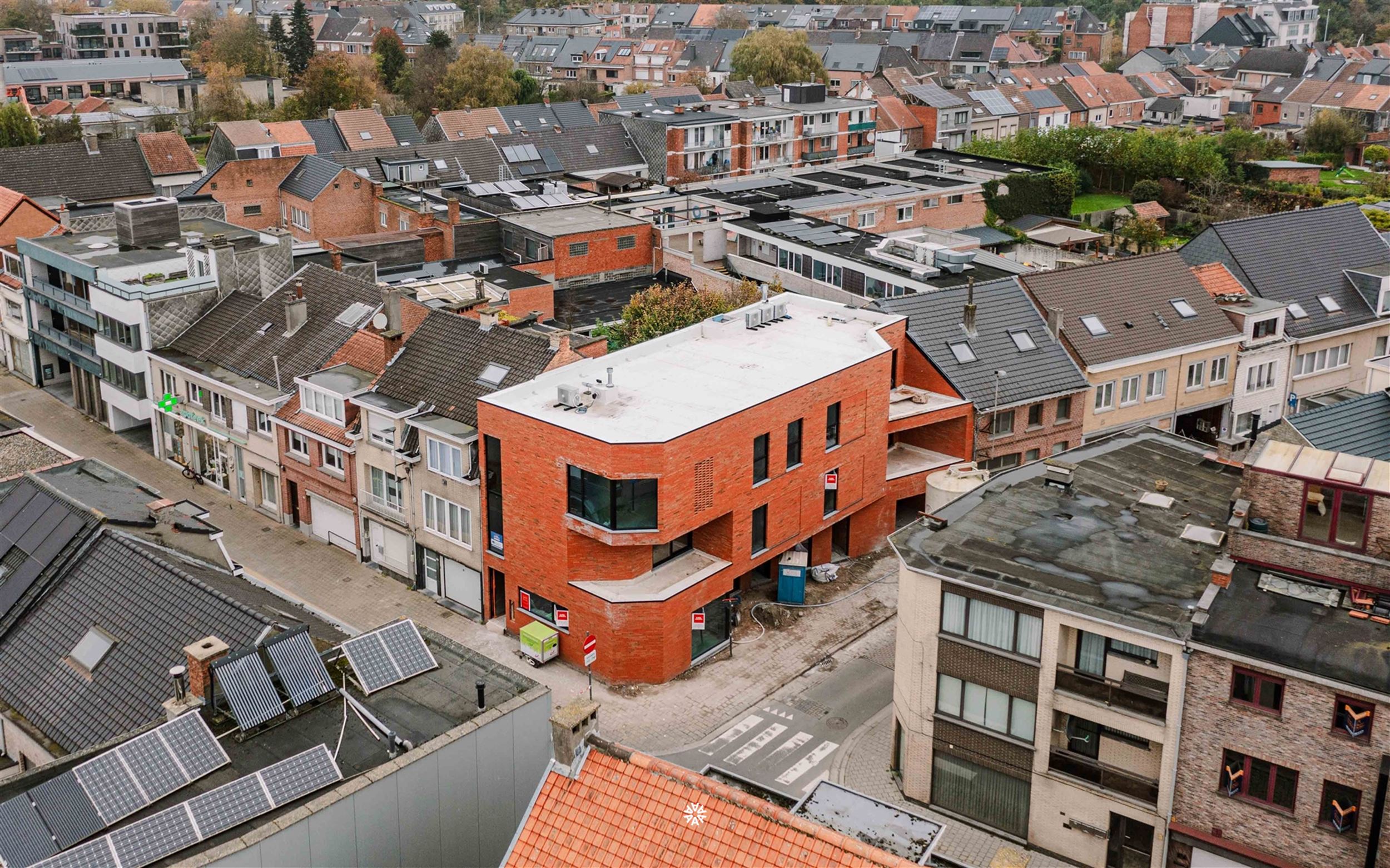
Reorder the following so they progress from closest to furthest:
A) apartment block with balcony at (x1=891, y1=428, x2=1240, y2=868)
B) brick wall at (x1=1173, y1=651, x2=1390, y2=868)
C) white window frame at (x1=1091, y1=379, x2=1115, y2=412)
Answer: brick wall at (x1=1173, y1=651, x2=1390, y2=868) → apartment block with balcony at (x1=891, y1=428, x2=1240, y2=868) → white window frame at (x1=1091, y1=379, x2=1115, y2=412)

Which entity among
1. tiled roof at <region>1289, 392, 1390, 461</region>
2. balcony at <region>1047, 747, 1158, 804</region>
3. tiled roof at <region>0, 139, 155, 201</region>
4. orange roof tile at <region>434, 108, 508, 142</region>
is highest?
orange roof tile at <region>434, 108, 508, 142</region>

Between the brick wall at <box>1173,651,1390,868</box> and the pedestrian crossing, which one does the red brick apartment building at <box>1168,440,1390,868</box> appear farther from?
the pedestrian crossing

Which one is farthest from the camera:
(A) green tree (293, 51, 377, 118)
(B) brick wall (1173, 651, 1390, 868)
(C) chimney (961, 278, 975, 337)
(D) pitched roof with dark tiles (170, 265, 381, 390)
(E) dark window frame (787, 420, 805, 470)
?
(A) green tree (293, 51, 377, 118)

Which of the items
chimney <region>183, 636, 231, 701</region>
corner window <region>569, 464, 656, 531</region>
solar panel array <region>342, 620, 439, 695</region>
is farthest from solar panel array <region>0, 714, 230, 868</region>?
corner window <region>569, 464, 656, 531</region>

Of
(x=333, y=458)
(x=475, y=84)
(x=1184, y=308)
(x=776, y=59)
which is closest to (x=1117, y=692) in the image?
(x=333, y=458)

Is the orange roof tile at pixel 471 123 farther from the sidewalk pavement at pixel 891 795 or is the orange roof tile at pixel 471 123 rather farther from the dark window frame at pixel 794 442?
the sidewalk pavement at pixel 891 795
